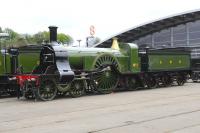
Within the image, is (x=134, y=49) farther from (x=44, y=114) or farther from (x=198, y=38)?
(x=198, y=38)

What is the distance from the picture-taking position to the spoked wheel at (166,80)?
26555 mm

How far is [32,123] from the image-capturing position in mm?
11367

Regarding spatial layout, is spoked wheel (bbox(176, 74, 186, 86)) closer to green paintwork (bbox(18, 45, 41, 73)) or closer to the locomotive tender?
the locomotive tender

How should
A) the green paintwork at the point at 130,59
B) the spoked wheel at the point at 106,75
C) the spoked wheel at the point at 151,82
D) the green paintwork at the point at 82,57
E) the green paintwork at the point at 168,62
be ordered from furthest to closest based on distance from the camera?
the green paintwork at the point at 168,62 < the spoked wheel at the point at 151,82 < the green paintwork at the point at 130,59 < the spoked wheel at the point at 106,75 < the green paintwork at the point at 82,57

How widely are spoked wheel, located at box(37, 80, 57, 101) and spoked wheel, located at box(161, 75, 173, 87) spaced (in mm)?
9787

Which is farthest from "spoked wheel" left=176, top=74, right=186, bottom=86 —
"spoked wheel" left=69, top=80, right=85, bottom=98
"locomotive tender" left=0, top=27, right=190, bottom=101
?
"spoked wheel" left=69, top=80, right=85, bottom=98

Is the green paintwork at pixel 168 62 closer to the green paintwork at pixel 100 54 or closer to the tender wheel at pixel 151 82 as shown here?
the tender wheel at pixel 151 82

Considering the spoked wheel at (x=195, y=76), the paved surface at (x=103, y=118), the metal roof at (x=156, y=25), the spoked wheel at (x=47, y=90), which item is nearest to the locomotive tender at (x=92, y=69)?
the spoked wheel at (x=47, y=90)

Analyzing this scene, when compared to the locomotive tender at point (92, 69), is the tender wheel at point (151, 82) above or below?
below

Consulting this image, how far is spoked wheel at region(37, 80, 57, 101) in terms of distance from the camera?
1813cm

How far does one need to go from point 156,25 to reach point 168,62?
31.1m

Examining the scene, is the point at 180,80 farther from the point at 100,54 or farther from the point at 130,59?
the point at 100,54

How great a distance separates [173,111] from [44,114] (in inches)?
159

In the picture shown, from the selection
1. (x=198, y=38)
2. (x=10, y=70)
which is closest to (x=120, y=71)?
(x=10, y=70)
